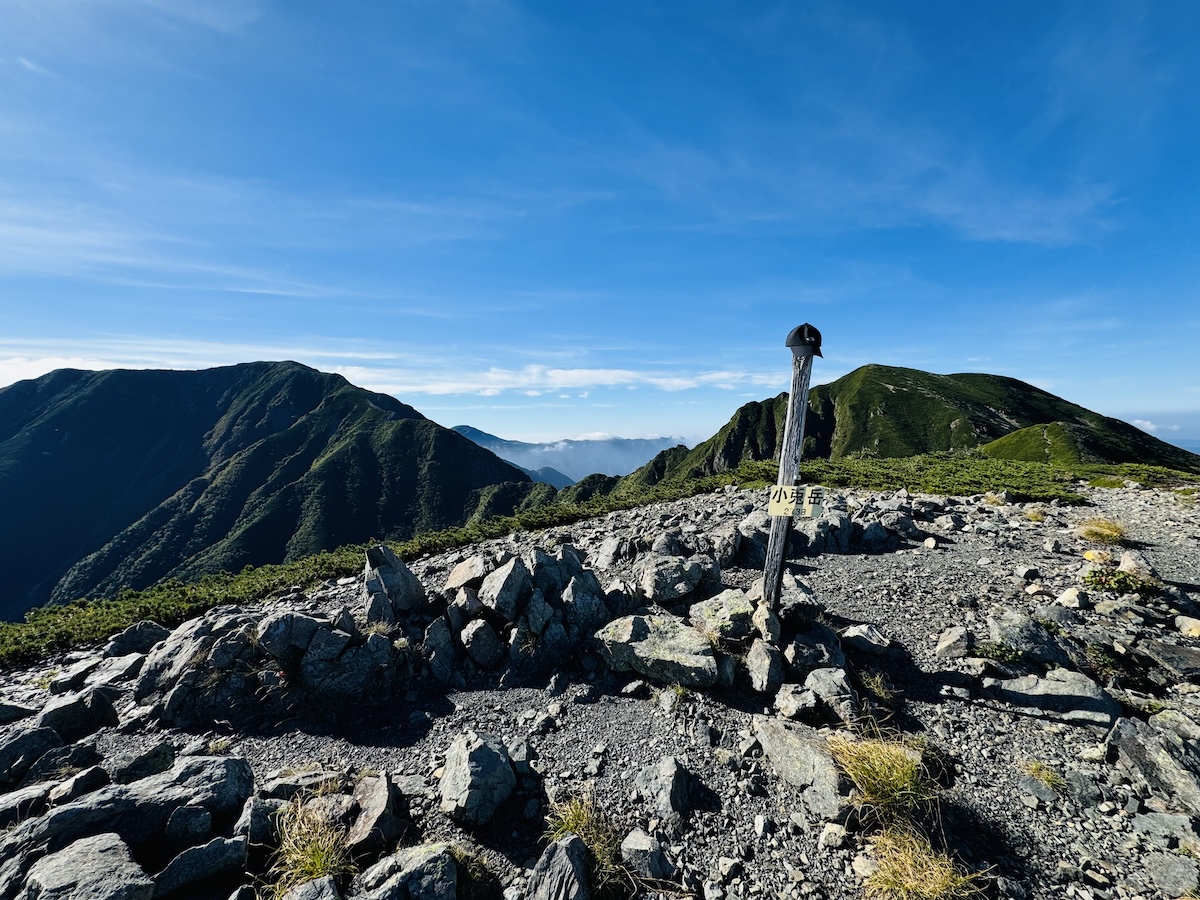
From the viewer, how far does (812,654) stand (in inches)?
322

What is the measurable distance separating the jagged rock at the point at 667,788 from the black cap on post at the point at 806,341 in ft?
23.9

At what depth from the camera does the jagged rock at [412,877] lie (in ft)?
15.5

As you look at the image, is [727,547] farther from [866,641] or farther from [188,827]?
[188,827]

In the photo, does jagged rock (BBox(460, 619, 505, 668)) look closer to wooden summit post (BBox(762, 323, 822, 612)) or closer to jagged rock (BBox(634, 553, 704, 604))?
jagged rock (BBox(634, 553, 704, 604))

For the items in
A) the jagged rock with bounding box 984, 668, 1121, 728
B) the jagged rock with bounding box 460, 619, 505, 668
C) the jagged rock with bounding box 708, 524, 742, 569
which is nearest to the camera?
the jagged rock with bounding box 984, 668, 1121, 728

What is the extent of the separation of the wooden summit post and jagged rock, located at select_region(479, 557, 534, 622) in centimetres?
512

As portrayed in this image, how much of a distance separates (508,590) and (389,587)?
2.82 meters

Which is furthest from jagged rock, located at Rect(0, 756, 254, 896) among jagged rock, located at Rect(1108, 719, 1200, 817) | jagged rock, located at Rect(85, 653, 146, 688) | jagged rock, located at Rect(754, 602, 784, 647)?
jagged rock, located at Rect(1108, 719, 1200, 817)

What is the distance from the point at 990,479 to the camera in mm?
23422

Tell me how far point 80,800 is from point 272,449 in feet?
737

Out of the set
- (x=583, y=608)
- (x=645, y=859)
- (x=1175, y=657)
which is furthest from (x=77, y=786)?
(x=1175, y=657)

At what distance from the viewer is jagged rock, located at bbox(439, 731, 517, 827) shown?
592cm

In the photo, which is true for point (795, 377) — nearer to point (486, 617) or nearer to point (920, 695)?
point (920, 695)

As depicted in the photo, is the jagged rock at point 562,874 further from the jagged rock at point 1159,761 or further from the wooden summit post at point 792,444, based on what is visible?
the jagged rock at point 1159,761
